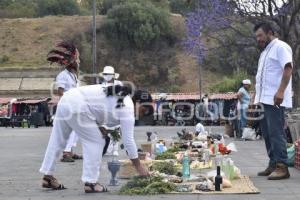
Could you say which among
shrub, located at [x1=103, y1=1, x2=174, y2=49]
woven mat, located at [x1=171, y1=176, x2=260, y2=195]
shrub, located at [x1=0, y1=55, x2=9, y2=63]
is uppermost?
shrub, located at [x1=103, y1=1, x2=174, y2=49]

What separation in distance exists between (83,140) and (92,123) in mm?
229

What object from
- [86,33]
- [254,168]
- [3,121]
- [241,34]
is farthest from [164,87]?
[254,168]

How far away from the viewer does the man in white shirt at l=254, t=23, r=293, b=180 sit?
30.0 feet

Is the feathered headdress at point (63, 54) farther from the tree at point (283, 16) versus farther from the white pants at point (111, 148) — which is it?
the tree at point (283, 16)

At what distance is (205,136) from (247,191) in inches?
312

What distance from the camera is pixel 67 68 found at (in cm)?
1153

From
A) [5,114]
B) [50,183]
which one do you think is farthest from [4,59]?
[50,183]

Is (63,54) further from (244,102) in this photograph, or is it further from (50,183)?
(244,102)

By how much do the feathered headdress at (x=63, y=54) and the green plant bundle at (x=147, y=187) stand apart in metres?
2.89

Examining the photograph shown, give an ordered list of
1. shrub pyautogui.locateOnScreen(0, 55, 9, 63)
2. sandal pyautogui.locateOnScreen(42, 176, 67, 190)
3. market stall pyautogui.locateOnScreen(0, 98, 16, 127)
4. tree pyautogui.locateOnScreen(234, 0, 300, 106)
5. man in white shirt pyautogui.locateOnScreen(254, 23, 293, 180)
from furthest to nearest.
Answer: shrub pyautogui.locateOnScreen(0, 55, 9, 63) → market stall pyautogui.locateOnScreen(0, 98, 16, 127) → tree pyautogui.locateOnScreen(234, 0, 300, 106) → man in white shirt pyautogui.locateOnScreen(254, 23, 293, 180) → sandal pyautogui.locateOnScreen(42, 176, 67, 190)

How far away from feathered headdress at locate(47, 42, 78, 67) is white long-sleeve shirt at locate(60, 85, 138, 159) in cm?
194

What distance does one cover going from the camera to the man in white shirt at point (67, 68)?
34.6 ft

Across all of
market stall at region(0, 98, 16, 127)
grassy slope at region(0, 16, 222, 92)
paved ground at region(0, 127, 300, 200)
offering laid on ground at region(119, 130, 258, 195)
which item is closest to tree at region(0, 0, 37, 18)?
grassy slope at region(0, 16, 222, 92)

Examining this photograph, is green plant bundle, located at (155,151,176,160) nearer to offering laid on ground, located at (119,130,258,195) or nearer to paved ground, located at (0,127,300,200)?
offering laid on ground, located at (119,130,258,195)
